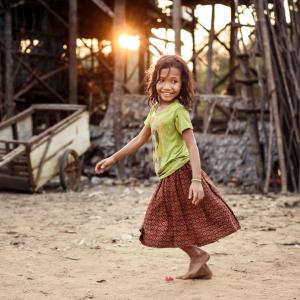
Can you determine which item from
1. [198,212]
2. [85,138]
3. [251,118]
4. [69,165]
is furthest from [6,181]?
[198,212]

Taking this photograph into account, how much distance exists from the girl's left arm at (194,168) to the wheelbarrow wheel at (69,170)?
5.43 m

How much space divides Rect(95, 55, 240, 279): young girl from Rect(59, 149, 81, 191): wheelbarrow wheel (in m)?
5.26

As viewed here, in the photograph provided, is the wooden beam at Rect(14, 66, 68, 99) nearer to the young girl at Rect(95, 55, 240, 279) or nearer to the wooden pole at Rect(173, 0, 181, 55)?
the wooden pole at Rect(173, 0, 181, 55)

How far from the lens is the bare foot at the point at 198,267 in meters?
3.95

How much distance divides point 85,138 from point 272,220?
412cm

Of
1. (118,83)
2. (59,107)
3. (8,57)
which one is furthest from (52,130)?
(8,57)

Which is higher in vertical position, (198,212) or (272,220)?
(198,212)

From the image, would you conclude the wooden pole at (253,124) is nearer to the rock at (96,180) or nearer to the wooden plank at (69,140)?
the wooden plank at (69,140)

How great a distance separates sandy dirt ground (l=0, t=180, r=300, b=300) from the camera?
376 cm

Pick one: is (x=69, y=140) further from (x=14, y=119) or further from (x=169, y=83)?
(x=169, y=83)

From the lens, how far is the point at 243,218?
6684 mm

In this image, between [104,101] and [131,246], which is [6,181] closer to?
[131,246]

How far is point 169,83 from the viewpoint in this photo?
384 cm

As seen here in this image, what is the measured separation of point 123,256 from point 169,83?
5.22 feet
